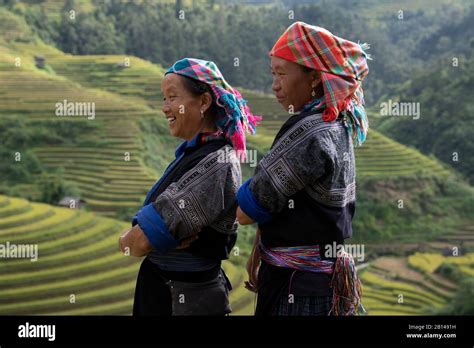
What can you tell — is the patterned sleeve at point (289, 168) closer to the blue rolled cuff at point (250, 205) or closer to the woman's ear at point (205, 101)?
the blue rolled cuff at point (250, 205)

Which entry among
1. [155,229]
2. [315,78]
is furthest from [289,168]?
[155,229]

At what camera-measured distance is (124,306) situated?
37.0ft

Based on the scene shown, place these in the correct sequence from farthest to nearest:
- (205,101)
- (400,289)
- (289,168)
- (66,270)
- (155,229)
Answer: (400,289) → (66,270) → (205,101) → (155,229) → (289,168)

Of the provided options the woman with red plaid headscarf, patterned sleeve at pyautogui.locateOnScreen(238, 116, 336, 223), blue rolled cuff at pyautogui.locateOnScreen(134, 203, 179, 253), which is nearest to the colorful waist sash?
the woman with red plaid headscarf

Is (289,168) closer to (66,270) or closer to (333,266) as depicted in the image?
(333,266)

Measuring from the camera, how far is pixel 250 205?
5.25 ft

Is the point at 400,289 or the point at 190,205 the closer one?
the point at 190,205

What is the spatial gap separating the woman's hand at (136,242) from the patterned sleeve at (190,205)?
13mm

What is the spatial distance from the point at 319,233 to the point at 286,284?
0.13 metres

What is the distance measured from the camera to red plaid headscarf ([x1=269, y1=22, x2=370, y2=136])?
1631 mm

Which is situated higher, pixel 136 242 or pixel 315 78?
pixel 315 78

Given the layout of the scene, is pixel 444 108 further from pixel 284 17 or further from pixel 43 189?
pixel 43 189

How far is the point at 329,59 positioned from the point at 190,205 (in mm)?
421

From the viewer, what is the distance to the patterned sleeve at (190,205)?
1689mm
